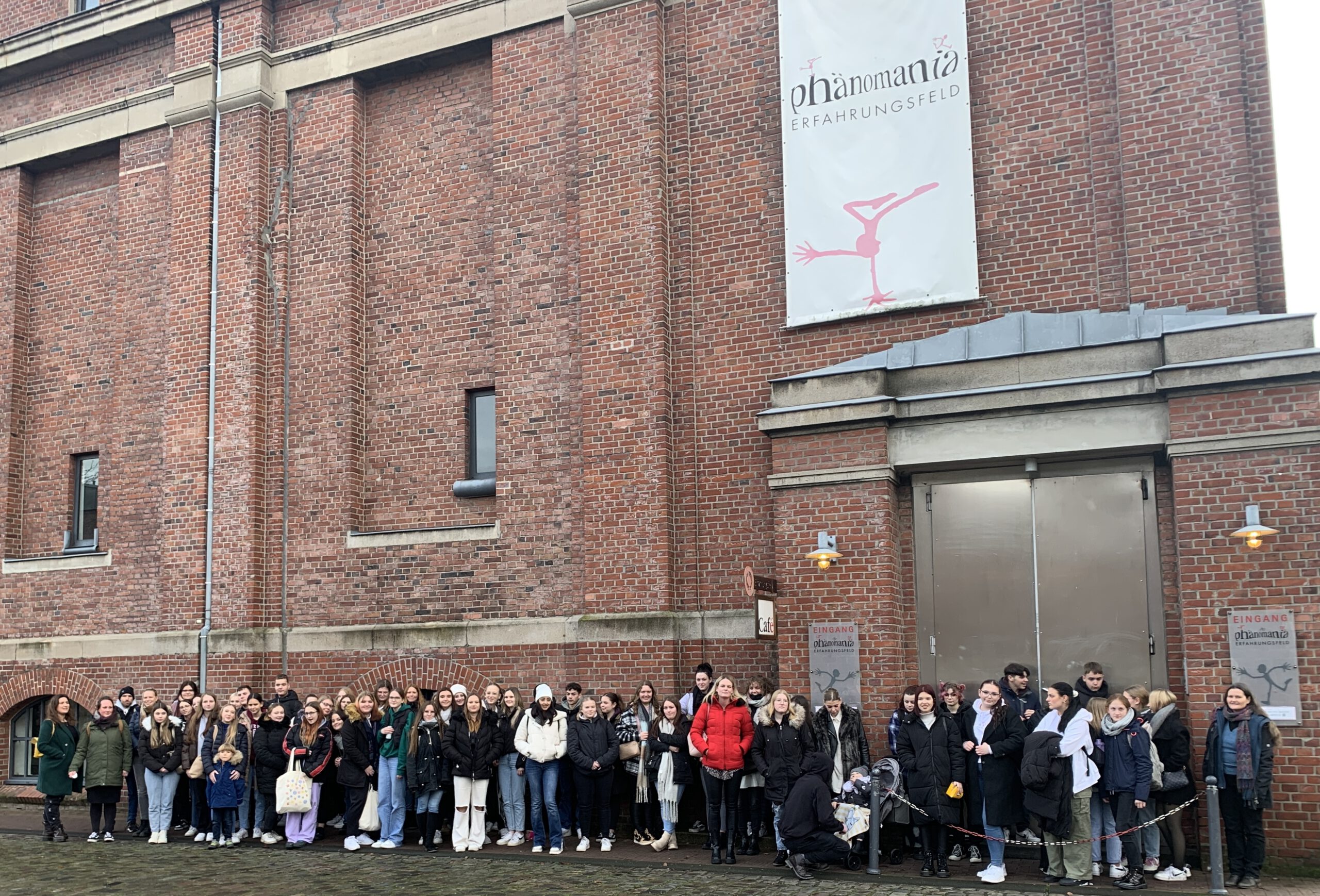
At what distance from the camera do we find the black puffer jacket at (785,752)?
11.4 meters

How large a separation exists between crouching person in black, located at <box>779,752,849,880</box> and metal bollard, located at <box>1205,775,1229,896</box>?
3024 millimetres

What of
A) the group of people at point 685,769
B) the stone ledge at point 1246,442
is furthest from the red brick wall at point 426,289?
the stone ledge at point 1246,442

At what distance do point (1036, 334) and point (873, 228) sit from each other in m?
Answer: 2.20

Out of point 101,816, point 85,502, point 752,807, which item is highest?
point 85,502

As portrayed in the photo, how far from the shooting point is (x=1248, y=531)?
421 inches

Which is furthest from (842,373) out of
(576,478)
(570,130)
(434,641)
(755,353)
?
(434,641)

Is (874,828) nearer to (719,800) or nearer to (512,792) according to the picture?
→ (719,800)

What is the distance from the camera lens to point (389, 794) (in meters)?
13.2

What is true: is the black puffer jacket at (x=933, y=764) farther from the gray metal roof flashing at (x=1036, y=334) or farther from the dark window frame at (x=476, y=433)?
the dark window frame at (x=476, y=433)

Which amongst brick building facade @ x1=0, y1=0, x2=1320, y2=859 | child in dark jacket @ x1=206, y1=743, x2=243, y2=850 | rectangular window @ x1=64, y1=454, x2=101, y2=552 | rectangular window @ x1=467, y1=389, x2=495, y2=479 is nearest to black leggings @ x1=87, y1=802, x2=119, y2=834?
child in dark jacket @ x1=206, y1=743, x2=243, y2=850

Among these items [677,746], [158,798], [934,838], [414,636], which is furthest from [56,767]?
[934,838]

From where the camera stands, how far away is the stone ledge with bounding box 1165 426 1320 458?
35.6ft

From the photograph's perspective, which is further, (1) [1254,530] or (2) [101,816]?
(2) [101,816]

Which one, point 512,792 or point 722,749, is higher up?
point 722,749
